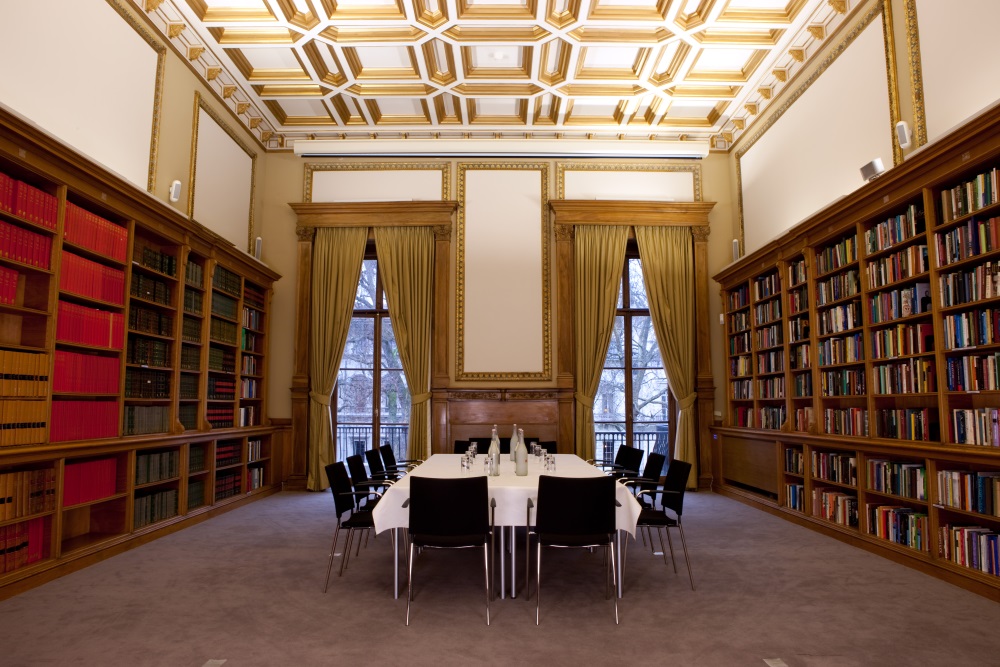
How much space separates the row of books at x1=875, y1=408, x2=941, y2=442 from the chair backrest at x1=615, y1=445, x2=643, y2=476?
6.62 feet

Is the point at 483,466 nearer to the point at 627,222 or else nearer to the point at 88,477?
the point at 88,477

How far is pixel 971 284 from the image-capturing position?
422 centimetres

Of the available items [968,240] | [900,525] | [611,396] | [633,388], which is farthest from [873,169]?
[611,396]

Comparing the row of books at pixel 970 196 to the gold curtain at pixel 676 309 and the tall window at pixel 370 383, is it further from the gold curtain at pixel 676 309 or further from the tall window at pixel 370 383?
the tall window at pixel 370 383

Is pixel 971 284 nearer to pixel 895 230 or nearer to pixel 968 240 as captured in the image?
pixel 968 240

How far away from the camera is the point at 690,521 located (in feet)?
20.9

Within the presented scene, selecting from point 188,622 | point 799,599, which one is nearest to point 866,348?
point 799,599

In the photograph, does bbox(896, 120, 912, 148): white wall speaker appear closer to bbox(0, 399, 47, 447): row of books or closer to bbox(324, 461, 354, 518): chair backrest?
bbox(324, 461, 354, 518): chair backrest

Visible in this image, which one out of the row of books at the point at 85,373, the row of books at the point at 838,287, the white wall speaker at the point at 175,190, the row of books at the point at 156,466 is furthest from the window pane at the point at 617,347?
the row of books at the point at 85,373

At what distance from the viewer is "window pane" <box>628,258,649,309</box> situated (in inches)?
365

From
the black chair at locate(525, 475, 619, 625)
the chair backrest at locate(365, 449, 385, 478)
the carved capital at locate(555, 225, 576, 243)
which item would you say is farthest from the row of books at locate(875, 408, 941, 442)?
the carved capital at locate(555, 225, 576, 243)

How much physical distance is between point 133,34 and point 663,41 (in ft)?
17.6

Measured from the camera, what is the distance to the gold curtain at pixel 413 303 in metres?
8.65

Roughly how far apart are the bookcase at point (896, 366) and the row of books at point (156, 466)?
610 centimetres
